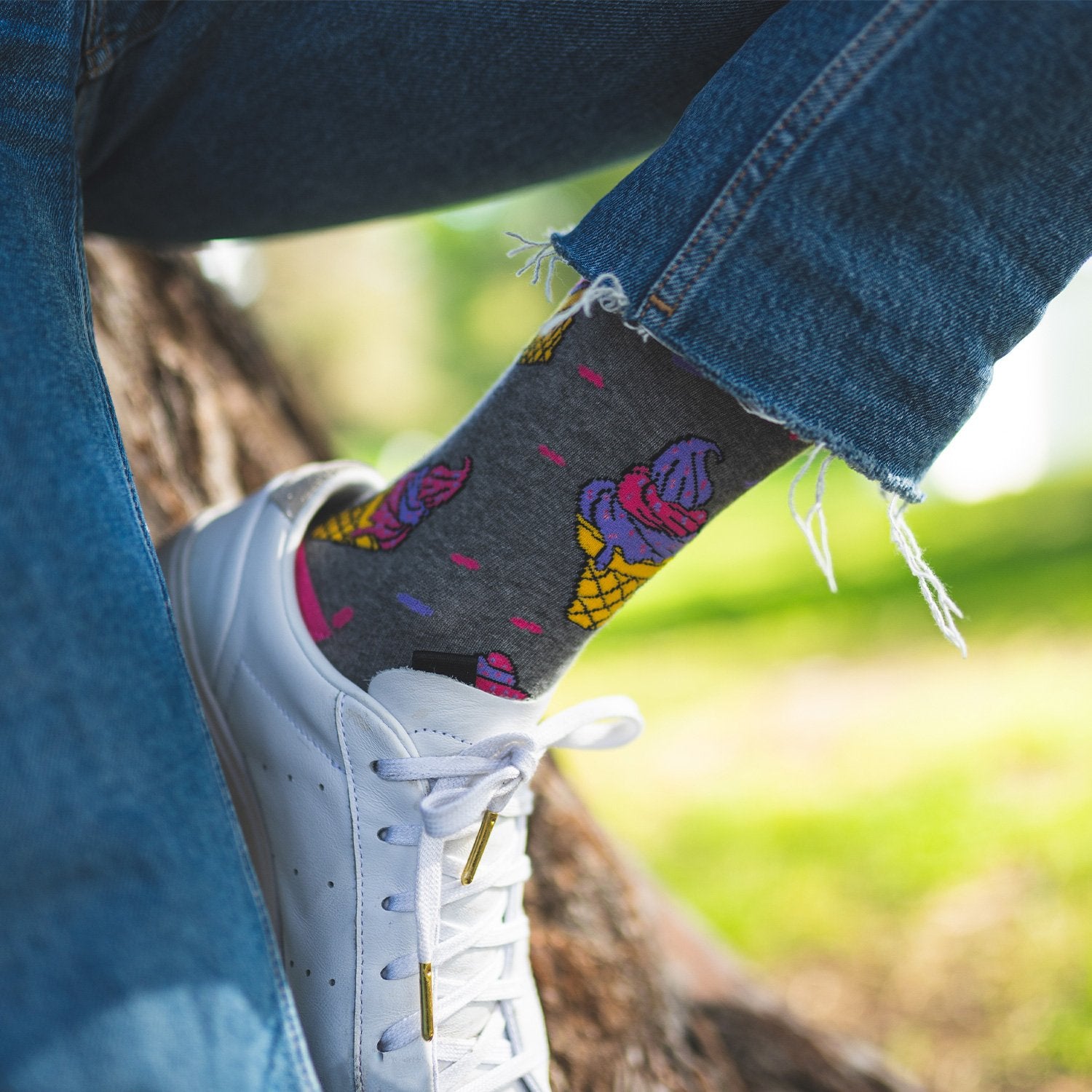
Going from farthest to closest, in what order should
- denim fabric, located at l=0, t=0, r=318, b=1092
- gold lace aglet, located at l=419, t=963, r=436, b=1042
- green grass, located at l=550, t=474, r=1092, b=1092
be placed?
green grass, located at l=550, t=474, r=1092, b=1092 < gold lace aglet, located at l=419, t=963, r=436, b=1042 < denim fabric, located at l=0, t=0, r=318, b=1092

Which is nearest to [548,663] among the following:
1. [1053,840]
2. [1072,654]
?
[1053,840]

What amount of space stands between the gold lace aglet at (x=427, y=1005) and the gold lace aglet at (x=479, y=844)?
0.24 ft

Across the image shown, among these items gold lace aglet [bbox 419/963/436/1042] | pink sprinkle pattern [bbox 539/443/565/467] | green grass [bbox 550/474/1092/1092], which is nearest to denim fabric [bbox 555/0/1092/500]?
pink sprinkle pattern [bbox 539/443/565/467]

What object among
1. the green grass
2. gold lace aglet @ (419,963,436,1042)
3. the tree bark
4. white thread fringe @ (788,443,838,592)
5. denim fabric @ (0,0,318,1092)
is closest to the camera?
denim fabric @ (0,0,318,1092)

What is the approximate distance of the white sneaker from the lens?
2.39 feet

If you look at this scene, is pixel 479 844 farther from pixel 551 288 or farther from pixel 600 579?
pixel 551 288

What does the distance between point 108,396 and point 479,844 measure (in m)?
0.44

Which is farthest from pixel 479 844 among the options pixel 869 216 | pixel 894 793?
pixel 894 793

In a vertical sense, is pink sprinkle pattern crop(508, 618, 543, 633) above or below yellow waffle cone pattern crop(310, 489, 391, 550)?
below

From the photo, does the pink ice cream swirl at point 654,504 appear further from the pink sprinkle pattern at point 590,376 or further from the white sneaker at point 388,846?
the white sneaker at point 388,846

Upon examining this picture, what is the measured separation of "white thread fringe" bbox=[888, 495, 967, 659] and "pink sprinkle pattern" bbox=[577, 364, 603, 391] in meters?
0.22

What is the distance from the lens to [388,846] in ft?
2.45

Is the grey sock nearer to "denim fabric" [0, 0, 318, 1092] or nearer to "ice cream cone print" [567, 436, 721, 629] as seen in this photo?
"ice cream cone print" [567, 436, 721, 629]

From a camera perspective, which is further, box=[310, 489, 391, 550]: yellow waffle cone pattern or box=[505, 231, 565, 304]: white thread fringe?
box=[310, 489, 391, 550]: yellow waffle cone pattern
